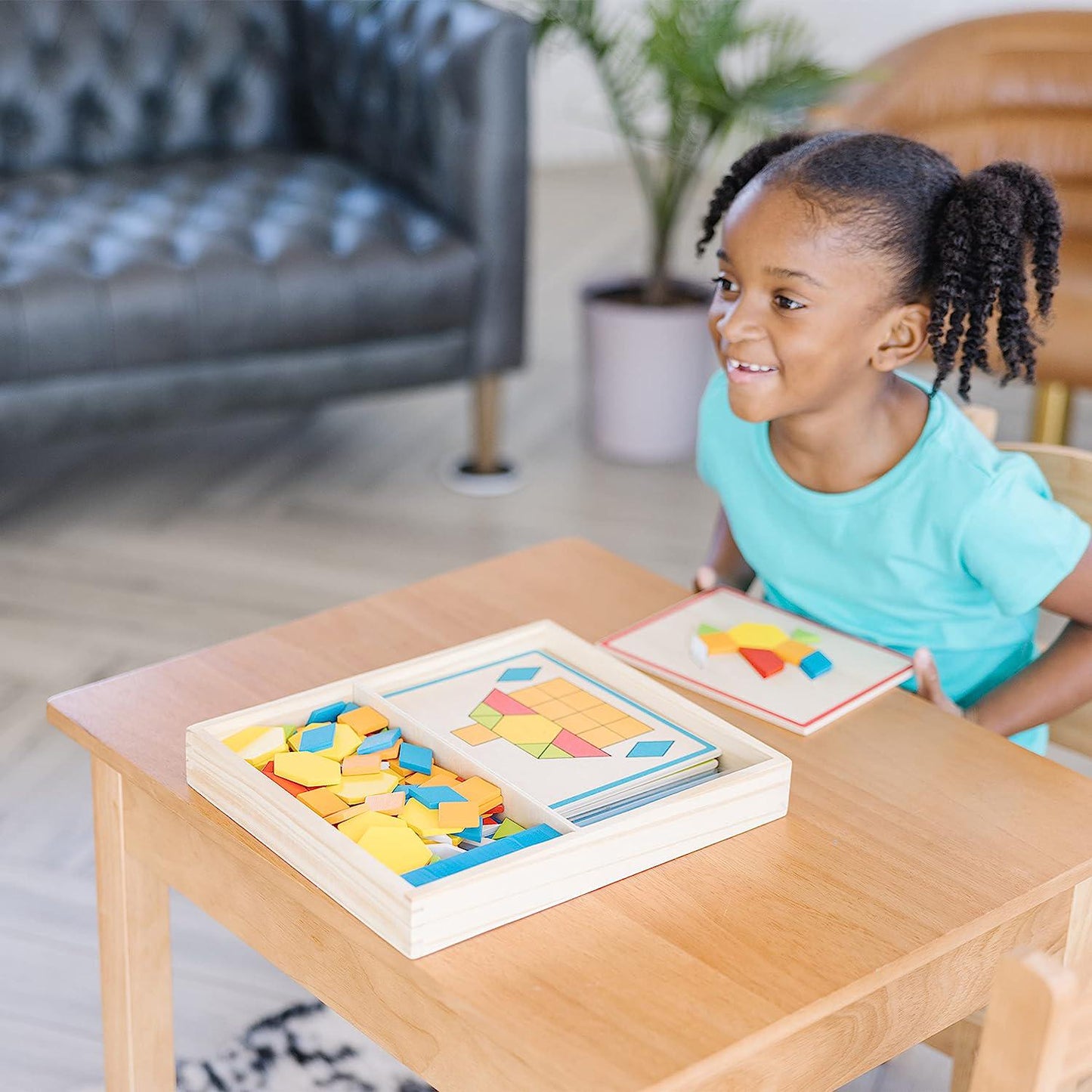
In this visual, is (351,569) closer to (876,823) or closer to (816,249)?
(816,249)

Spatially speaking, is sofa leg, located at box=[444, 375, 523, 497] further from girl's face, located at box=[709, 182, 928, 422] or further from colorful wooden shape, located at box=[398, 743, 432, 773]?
colorful wooden shape, located at box=[398, 743, 432, 773]

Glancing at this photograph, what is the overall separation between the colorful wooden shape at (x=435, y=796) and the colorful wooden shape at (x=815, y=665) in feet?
1.20

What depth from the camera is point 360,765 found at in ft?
3.52

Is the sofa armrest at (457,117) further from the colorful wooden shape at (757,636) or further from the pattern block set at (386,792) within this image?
the pattern block set at (386,792)

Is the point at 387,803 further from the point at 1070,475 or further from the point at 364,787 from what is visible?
the point at 1070,475

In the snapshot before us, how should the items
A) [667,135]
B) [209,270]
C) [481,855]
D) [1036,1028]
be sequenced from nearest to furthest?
[1036,1028] → [481,855] → [209,270] → [667,135]

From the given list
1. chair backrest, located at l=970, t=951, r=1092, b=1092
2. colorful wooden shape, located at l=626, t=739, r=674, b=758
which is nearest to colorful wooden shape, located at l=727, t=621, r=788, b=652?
colorful wooden shape, located at l=626, t=739, r=674, b=758

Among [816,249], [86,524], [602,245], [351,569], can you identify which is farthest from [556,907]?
[602,245]

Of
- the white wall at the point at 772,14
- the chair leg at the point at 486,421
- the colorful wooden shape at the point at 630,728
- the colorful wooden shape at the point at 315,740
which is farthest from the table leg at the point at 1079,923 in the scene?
the white wall at the point at 772,14

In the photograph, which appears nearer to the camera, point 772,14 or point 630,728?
point 630,728

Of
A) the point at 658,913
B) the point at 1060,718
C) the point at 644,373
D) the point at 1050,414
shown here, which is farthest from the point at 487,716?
the point at 1050,414

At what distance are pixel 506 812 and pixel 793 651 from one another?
364mm

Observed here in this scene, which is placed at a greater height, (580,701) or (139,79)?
(139,79)

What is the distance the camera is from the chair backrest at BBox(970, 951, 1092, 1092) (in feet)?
2.30
